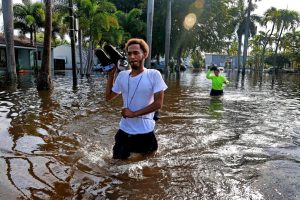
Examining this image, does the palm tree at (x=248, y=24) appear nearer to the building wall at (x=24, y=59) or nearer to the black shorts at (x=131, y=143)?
the building wall at (x=24, y=59)

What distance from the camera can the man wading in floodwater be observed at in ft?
12.6

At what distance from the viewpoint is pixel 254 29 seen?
2185 inches

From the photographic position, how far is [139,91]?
12.8ft

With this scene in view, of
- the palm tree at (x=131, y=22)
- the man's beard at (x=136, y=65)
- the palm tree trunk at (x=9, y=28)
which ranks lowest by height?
the man's beard at (x=136, y=65)

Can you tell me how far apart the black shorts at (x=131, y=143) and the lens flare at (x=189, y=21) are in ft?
122

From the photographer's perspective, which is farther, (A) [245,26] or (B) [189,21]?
(A) [245,26]

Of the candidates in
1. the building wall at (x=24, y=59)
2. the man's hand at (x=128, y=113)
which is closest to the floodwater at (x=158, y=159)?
the man's hand at (x=128, y=113)

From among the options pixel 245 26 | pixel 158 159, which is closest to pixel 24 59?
pixel 158 159

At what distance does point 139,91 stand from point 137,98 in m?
0.09

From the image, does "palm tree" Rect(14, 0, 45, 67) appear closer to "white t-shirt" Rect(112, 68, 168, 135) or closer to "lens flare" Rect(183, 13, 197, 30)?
"lens flare" Rect(183, 13, 197, 30)

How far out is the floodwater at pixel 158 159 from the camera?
403 cm

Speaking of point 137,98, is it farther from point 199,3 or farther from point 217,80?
point 199,3

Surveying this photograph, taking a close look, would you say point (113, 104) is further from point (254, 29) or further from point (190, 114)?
point (254, 29)

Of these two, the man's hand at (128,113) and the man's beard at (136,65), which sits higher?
the man's beard at (136,65)
